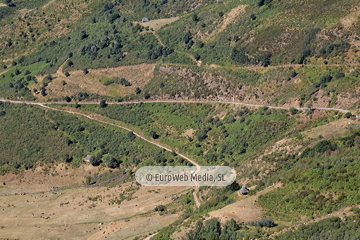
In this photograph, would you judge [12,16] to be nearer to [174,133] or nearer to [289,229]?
[174,133]

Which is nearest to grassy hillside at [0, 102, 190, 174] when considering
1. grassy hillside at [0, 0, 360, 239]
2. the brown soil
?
grassy hillside at [0, 0, 360, 239]

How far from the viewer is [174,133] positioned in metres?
112

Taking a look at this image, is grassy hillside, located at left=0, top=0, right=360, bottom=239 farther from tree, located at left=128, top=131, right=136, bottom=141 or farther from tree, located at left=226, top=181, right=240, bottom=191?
tree, located at left=226, top=181, right=240, bottom=191

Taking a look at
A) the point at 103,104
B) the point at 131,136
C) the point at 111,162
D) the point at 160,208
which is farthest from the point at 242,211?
the point at 103,104

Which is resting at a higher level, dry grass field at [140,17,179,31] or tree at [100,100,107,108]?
dry grass field at [140,17,179,31]

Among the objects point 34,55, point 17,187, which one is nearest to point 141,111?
point 17,187

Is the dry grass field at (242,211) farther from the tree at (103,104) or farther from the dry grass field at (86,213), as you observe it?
the tree at (103,104)

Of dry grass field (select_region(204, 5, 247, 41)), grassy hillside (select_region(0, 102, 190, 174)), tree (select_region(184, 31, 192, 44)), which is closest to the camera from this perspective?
grassy hillside (select_region(0, 102, 190, 174))

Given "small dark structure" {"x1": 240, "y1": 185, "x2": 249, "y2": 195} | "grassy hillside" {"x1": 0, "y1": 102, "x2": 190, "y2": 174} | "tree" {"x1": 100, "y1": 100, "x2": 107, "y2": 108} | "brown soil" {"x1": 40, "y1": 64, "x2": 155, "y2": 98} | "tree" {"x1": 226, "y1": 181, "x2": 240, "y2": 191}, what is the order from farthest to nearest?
"brown soil" {"x1": 40, "y1": 64, "x2": 155, "y2": 98} < "tree" {"x1": 100, "y1": 100, "x2": 107, "y2": 108} < "grassy hillside" {"x1": 0, "y1": 102, "x2": 190, "y2": 174} < "tree" {"x1": 226, "y1": 181, "x2": 240, "y2": 191} < "small dark structure" {"x1": 240, "y1": 185, "x2": 249, "y2": 195}

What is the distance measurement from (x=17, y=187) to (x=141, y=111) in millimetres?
32539

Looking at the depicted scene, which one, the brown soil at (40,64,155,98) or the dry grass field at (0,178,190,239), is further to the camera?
the brown soil at (40,64,155,98)

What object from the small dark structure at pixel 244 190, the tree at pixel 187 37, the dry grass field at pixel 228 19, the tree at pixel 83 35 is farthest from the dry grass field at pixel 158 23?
the small dark structure at pixel 244 190

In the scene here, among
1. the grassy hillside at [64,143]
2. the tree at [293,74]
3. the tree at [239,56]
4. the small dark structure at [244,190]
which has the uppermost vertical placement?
the tree at [239,56]

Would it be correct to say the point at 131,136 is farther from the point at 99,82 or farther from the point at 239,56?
the point at 239,56
